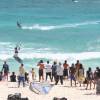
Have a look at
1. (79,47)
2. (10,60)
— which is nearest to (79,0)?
Answer: (79,47)

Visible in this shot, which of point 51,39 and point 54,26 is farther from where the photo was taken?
point 54,26

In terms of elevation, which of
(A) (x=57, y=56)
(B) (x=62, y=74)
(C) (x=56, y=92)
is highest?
(A) (x=57, y=56)

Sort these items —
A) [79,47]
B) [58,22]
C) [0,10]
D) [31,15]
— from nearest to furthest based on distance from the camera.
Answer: [79,47]
[58,22]
[31,15]
[0,10]

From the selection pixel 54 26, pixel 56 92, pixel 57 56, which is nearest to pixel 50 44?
pixel 57 56

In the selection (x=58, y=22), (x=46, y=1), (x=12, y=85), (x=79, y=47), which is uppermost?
(x=46, y=1)

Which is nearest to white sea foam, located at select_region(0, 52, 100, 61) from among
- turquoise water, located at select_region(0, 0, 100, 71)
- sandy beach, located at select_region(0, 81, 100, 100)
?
turquoise water, located at select_region(0, 0, 100, 71)

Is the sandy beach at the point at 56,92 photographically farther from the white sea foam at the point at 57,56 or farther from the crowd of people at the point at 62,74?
the white sea foam at the point at 57,56

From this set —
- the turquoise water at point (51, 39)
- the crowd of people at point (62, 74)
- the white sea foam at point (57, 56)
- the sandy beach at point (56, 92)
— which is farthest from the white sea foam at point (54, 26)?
the sandy beach at point (56, 92)

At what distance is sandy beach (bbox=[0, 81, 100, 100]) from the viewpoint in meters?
27.9

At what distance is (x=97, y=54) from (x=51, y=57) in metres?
3.83

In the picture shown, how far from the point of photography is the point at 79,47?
4966cm

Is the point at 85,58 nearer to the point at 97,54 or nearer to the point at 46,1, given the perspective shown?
the point at 97,54

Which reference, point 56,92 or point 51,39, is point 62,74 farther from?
point 51,39

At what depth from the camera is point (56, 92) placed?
96.6 ft
